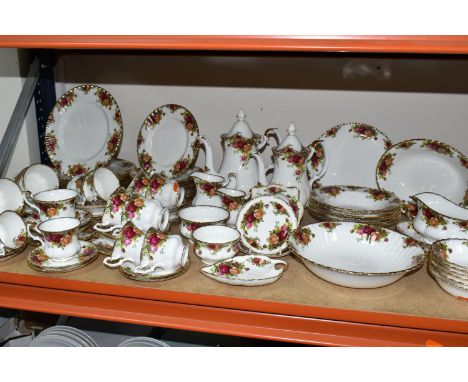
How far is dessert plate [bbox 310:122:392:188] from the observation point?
54.7 inches

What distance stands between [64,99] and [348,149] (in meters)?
0.80

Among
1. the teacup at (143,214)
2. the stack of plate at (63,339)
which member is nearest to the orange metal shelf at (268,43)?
the teacup at (143,214)

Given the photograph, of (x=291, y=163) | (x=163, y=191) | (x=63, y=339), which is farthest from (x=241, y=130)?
(x=63, y=339)

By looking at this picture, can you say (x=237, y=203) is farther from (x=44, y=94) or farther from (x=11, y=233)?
(x=44, y=94)

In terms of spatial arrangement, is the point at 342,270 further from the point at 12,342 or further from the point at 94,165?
the point at 12,342

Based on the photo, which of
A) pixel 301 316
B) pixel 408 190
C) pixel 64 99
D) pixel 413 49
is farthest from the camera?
pixel 64 99

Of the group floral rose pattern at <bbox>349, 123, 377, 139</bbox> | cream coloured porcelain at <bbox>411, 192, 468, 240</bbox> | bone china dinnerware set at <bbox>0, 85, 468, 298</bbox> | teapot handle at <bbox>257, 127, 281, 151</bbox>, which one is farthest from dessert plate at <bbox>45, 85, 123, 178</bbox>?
cream coloured porcelain at <bbox>411, 192, 468, 240</bbox>

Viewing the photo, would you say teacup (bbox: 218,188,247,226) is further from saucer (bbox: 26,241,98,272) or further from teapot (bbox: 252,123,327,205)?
saucer (bbox: 26,241,98,272)

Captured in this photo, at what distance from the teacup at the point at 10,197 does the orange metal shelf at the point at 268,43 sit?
0.39 meters

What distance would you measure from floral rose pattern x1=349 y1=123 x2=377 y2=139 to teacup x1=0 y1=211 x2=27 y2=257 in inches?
33.9

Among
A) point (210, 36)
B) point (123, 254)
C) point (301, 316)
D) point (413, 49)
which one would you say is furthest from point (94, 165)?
point (413, 49)

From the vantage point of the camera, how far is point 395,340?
94 cm

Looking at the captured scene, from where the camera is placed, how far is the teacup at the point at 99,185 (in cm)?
129

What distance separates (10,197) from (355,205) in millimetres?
852
